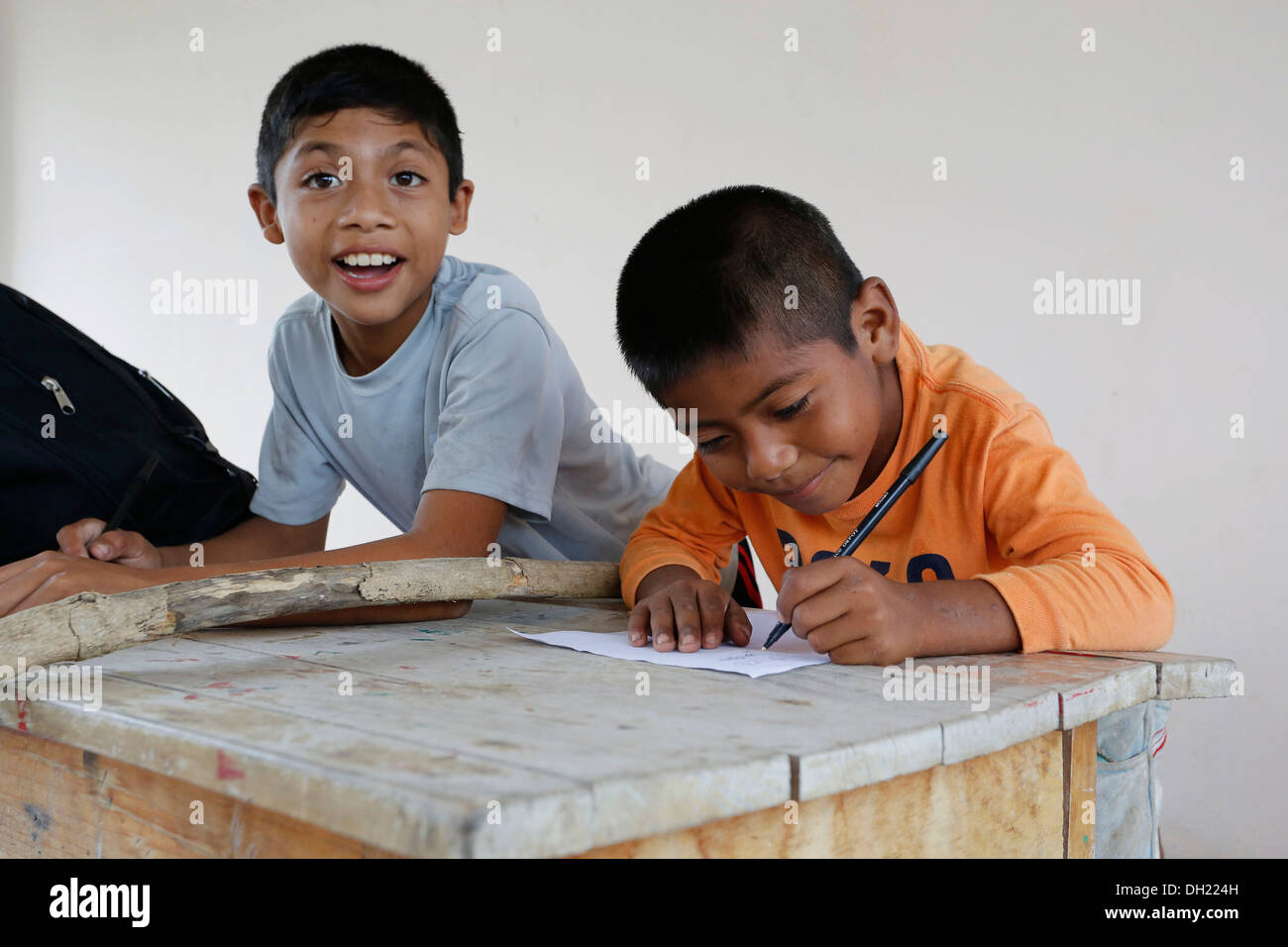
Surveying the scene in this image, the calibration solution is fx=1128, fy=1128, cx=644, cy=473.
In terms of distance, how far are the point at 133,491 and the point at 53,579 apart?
0.40 metres

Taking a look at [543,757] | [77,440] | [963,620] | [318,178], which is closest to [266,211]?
[318,178]

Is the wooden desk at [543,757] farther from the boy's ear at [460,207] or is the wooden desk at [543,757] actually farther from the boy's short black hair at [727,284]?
the boy's ear at [460,207]

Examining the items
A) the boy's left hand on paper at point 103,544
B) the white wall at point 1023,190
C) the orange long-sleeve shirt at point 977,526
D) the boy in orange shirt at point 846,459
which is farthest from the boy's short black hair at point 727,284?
the white wall at point 1023,190

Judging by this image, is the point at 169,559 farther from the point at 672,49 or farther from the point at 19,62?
the point at 19,62

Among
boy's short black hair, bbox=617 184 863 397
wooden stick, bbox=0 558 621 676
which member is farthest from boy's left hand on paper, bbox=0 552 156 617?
boy's short black hair, bbox=617 184 863 397

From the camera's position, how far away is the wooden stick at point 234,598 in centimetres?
79

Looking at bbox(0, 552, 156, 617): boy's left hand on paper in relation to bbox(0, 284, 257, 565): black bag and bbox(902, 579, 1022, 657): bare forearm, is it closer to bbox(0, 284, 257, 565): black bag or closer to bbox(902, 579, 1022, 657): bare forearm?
bbox(0, 284, 257, 565): black bag

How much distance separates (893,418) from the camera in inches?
46.6

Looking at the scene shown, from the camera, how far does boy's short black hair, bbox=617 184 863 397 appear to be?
Result: 1.09 meters

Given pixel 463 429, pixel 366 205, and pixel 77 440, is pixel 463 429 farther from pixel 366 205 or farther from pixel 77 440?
pixel 77 440

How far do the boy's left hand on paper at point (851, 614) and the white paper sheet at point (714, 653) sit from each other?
24 millimetres

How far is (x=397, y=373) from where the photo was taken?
4.91 ft

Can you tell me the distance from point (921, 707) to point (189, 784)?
1.38ft
